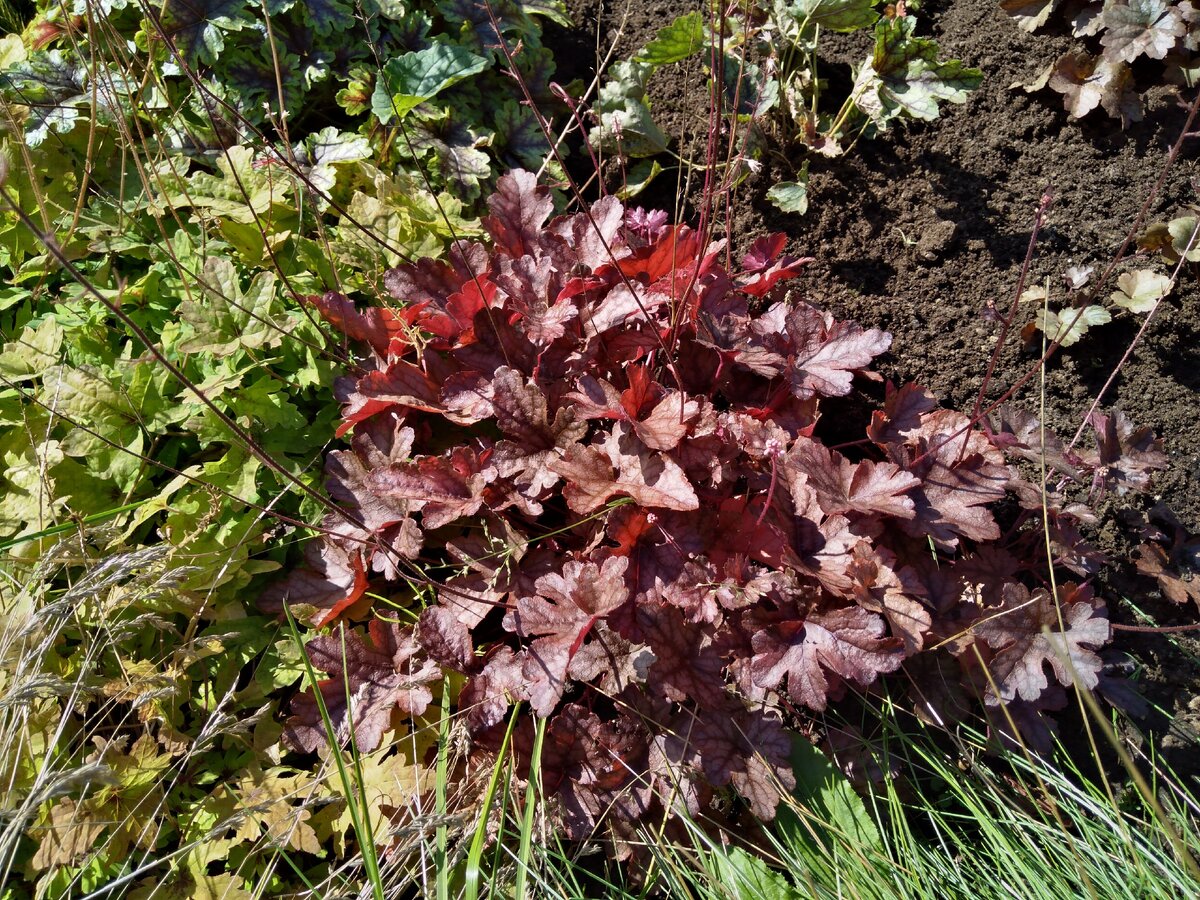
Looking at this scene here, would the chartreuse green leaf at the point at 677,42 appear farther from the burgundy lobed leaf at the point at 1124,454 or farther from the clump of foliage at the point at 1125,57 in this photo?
the burgundy lobed leaf at the point at 1124,454

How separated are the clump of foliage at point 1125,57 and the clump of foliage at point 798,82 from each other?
0.85 ft

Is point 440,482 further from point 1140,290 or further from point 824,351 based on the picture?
point 1140,290

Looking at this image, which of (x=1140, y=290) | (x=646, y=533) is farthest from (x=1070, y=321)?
(x=646, y=533)

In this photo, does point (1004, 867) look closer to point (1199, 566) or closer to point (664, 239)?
point (1199, 566)

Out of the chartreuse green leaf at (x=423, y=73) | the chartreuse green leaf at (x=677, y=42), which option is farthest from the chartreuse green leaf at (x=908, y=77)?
the chartreuse green leaf at (x=423, y=73)

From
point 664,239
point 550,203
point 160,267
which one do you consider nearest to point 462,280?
point 550,203

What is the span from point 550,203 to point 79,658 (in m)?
1.50

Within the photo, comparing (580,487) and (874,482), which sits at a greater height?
(580,487)

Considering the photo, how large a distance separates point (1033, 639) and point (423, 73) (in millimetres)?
2165

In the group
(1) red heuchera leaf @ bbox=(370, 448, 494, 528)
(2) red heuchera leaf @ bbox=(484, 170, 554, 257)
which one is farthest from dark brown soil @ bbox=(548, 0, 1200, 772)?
(1) red heuchera leaf @ bbox=(370, 448, 494, 528)

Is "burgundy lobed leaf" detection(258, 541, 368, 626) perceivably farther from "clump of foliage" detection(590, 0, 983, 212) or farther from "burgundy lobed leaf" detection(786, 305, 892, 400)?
"clump of foliage" detection(590, 0, 983, 212)

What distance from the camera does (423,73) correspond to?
8.12ft

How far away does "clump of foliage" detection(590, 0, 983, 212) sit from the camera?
237 cm

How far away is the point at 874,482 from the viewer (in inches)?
72.1
